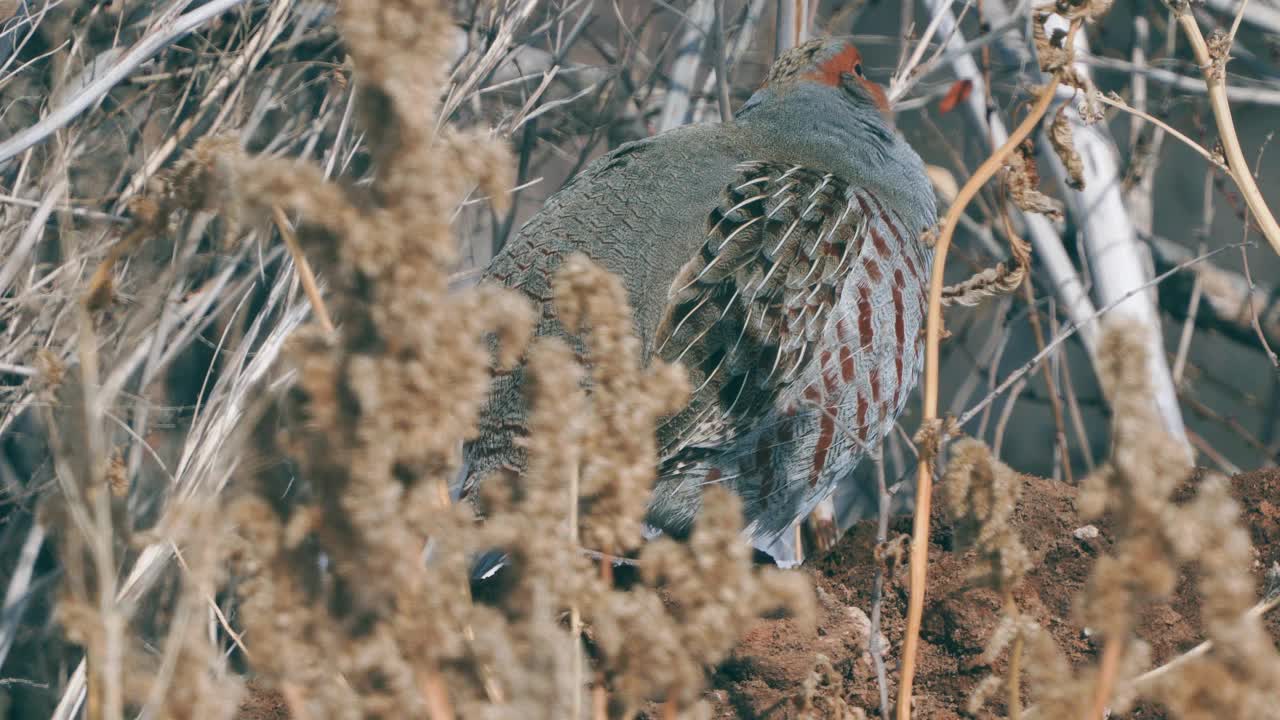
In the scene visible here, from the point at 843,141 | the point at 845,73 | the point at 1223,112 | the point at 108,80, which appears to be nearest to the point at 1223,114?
the point at 1223,112

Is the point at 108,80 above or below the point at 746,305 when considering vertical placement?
above

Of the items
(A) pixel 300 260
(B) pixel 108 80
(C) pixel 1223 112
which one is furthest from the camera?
(B) pixel 108 80

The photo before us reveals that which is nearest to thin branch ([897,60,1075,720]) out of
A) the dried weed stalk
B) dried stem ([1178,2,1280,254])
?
the dried weed stalk

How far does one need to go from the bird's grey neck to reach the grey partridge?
108 millimetres

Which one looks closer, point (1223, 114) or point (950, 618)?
point (1223, 114)

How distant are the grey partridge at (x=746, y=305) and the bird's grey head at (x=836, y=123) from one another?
0.13 metres

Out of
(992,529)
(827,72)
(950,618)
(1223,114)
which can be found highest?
(1223,114)

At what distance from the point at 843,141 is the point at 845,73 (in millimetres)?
332

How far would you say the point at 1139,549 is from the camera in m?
1.02

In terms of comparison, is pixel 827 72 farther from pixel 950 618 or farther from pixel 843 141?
pixel 950 618

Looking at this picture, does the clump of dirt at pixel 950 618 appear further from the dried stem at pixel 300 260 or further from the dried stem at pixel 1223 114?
the dried stem at pixel 300 260

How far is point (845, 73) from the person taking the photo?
3504mm

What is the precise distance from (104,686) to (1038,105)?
4.15 ft

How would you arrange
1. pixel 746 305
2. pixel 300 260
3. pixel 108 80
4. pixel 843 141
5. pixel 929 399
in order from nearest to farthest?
1. pixel 300 260
2. pixel 929 399
3. pixel 108 80
4. pixel 746 305
5. pixel 843 141
